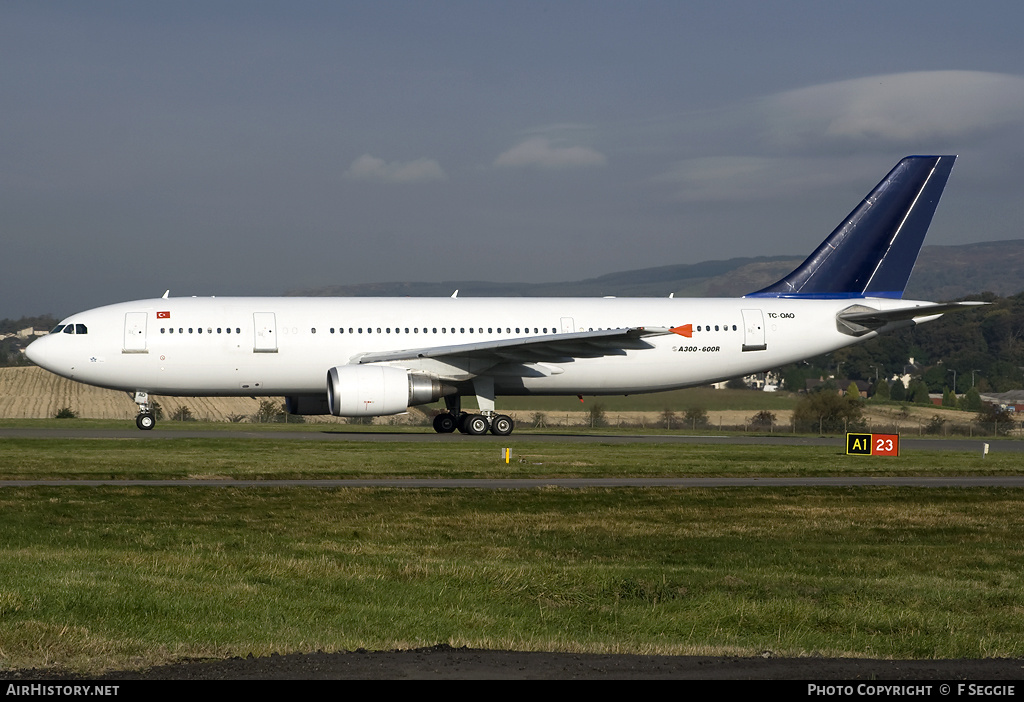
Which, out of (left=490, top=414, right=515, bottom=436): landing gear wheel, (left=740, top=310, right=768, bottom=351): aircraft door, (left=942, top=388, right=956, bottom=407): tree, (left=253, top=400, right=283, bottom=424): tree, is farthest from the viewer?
(left=942, top=388, right=956, bottom=407): tree

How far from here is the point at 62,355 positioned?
37469mm

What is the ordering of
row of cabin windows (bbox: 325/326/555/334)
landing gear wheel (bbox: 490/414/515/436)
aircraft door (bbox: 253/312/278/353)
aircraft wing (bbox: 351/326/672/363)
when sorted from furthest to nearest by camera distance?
landing gear wheel (bbox: 490/414/515/436)
row of cabin windows (bbox: 325/326/555/334)
aircraft door (bbox: 253/312/278/353)
aircraft wing (bbox: 351/326/672/363)

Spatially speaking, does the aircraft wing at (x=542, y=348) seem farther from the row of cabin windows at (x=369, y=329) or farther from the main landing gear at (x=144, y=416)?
the main landing gear at (x=144, y=416)

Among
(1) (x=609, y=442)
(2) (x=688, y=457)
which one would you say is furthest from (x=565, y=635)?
(1) (x=609, y=442)

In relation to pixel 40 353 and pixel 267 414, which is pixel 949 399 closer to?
pixel 267 414

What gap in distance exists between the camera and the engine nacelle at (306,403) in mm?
39781

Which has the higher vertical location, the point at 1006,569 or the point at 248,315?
the point at 248,315

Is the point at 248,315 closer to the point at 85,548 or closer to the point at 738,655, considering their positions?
the point at 85,548

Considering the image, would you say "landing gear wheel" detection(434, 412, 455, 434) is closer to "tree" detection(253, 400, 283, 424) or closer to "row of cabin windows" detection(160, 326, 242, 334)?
"row of cabin windows" detection(160, 326, 242, 334)

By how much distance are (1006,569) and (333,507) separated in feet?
33.9

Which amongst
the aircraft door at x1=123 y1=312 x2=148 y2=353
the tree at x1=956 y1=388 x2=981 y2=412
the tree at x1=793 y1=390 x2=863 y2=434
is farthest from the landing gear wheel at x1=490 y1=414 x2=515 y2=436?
the tree at x1=956 y1=388 x2=981 y2=412

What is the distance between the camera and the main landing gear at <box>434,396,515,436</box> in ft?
130

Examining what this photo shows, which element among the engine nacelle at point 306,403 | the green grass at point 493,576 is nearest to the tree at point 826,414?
the engine nacelle at point 306,403

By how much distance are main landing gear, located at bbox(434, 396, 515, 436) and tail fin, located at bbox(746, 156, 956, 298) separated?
35.9 ft
